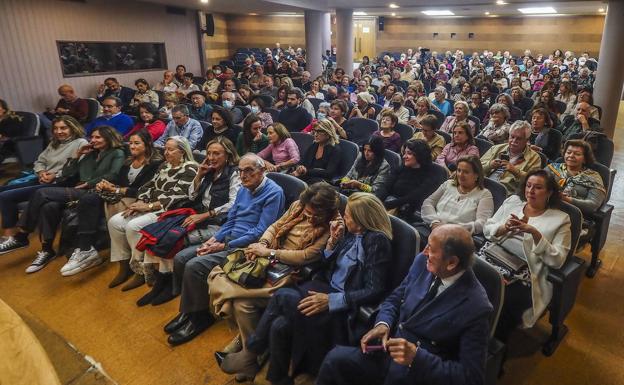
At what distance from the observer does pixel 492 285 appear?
5.63 ft

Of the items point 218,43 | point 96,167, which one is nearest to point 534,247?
point 96,167

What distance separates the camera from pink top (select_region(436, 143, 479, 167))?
12.0 feet

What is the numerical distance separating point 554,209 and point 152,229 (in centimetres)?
262

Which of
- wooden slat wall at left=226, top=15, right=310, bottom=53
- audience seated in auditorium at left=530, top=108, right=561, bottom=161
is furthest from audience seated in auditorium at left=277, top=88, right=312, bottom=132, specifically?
wooden slat wall at left=226, top=15, right=310, bottom=53

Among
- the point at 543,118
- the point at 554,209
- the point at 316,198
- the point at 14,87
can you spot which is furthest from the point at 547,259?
the point at 14,87

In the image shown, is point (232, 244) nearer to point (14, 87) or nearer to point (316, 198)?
point (316, 198)

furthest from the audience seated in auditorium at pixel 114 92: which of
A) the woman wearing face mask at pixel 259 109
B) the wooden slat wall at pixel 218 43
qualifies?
the wooden slat wall at pixel 218 43

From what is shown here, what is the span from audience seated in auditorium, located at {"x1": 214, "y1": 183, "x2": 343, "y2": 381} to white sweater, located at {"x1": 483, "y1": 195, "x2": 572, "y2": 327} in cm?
109

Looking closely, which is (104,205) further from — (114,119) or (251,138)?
(114,119)

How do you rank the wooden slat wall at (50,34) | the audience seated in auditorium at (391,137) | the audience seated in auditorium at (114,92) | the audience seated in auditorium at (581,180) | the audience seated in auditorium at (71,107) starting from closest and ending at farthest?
the audience seated in auditorium at (581,180) < the audience seated in auditorium at (391,137) < the audience seated in auditorium at (71,107) < the wooden slat wall at (50,34) < the audience seated in auditorium at (114,92)

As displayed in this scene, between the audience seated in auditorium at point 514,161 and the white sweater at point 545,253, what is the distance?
3.06 feet

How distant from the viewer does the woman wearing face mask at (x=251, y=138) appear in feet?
14.0

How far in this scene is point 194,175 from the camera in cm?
321

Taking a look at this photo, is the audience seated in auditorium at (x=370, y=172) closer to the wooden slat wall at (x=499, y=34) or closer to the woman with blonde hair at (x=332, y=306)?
the woman with blonde hair at (x=332, y=306)
